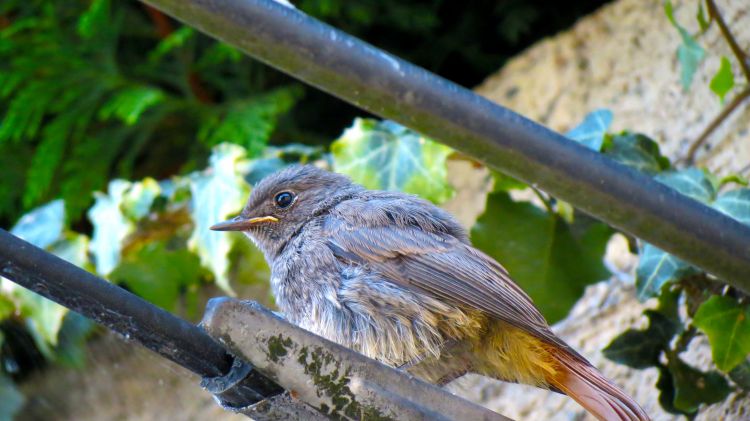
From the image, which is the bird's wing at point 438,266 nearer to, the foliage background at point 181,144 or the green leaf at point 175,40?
the foliage background at point 181,144

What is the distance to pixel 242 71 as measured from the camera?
5.61m

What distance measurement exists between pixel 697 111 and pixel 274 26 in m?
3.26

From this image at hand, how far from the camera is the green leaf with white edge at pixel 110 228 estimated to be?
4766mm

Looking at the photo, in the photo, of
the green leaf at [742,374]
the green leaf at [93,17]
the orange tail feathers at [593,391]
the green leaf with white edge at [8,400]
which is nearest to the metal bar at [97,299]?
the orange tail feathers at [593,391]

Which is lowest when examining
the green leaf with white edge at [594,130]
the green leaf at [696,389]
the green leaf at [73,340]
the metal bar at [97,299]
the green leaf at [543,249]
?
the green leaf at [73,340]

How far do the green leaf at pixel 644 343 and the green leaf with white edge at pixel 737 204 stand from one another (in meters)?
0.47

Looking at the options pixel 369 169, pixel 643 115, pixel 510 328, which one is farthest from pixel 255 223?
pixel 643 115

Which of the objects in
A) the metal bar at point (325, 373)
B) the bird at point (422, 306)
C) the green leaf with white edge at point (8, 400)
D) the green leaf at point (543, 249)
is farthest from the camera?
the green leaf with white edge at point (8, 400)

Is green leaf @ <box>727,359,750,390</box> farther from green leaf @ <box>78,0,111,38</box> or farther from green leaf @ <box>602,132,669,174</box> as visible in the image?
green leaf @ <box>78,0,111,38</box>

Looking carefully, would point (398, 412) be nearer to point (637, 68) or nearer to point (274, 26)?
point (274, 26)

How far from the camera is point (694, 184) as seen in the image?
12.8ft

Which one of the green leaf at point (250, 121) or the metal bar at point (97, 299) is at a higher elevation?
the green leaf at point (250, 121)

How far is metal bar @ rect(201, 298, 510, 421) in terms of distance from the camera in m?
2.32

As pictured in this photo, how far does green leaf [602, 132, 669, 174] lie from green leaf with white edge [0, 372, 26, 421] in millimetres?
3367
